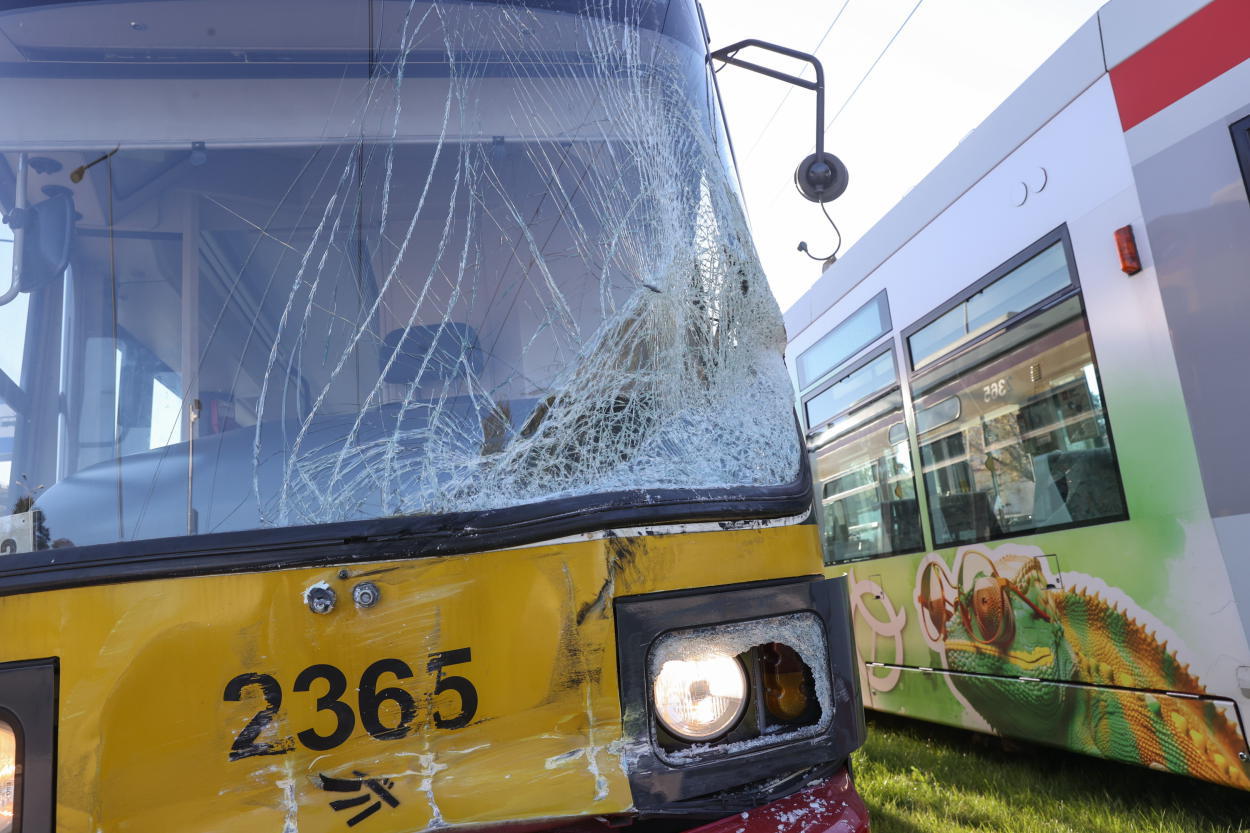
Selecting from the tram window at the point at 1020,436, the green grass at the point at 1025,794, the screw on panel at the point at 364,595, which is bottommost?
the green grass at the point at 1025,794

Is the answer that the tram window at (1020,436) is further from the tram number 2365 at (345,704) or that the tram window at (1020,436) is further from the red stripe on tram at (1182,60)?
the tram number 2365 at (345,704)

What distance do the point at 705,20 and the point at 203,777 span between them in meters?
2.36

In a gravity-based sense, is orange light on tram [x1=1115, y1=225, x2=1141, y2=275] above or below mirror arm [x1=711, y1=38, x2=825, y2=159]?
below

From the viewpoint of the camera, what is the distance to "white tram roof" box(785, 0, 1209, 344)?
3652 millimetres

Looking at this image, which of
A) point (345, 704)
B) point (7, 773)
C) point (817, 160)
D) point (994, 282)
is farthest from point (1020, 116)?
point (7, 773)

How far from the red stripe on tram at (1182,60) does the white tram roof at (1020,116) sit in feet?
0.17

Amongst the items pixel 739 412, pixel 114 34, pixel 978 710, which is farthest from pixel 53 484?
pixel 978 710

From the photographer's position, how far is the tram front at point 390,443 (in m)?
1.70

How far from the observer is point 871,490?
602cm

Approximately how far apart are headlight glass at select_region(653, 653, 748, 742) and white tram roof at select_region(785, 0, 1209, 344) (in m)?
2.94

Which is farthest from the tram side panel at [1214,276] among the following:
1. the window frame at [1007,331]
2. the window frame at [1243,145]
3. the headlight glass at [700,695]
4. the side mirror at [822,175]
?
the headlight glass at [700,695]

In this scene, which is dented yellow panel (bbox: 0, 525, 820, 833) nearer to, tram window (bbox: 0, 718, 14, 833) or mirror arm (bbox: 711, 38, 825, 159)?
tram window (bbox: 0, 718, 14, 833)

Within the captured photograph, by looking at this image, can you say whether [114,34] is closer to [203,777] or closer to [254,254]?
[254,254]

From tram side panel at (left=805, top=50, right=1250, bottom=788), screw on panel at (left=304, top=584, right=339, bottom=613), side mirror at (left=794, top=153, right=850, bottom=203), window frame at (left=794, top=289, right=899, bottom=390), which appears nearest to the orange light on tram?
tram side panel at (left=805, top=50, right=1250, bottom=788)
